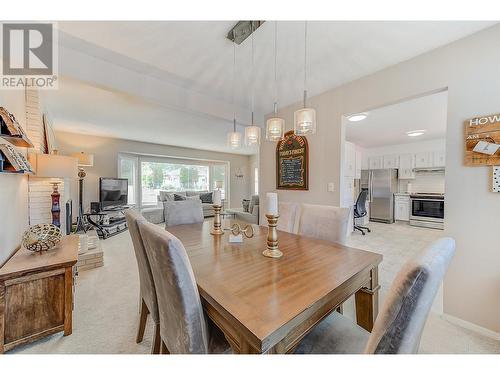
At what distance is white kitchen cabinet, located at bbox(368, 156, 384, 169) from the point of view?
6218 mm

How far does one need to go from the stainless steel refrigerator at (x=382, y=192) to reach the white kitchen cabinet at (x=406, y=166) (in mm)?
140

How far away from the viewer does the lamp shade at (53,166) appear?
2.28 meters

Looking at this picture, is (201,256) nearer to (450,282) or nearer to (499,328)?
(450,282)

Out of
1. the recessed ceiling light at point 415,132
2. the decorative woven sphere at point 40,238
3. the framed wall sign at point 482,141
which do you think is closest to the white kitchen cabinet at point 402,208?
the recessed ceiling light at point 415,132

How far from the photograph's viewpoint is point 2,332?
1.33 metres

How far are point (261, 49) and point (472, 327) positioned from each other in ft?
→ 9.53

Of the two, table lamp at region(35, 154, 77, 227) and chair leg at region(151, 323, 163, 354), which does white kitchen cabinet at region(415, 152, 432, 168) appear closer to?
chair leg at region(151, 323, 163, 354)

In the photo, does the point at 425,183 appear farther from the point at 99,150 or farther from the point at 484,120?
the point at 99,150

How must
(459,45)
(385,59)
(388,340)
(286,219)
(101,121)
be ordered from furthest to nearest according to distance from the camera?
(101,121) → (286,219) → (385,59) → (459,45) → (388,340)

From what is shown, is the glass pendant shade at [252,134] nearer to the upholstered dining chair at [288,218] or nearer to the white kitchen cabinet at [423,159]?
the upholstered dining chair at [288,218]

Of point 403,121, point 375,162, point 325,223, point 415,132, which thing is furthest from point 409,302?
point 375,162

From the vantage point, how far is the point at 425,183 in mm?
5680

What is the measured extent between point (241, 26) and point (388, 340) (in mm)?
1966
